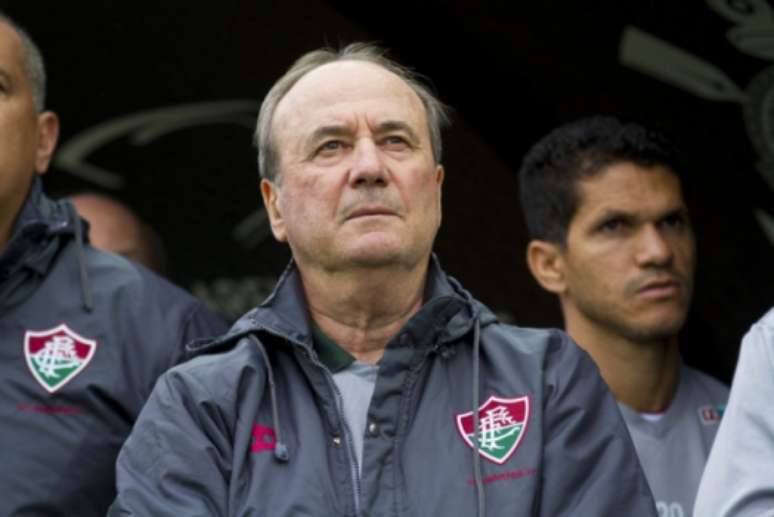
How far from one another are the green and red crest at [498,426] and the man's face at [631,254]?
103cm

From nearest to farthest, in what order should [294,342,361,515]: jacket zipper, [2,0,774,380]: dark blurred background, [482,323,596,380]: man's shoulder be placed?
[294,342,361,515]: jacket zipper
[482,323,596,380]: man's shoulder
[2,0,774,380]: dark blurred background

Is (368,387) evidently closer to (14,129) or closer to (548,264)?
(14,129)

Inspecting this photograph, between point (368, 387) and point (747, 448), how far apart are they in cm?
58

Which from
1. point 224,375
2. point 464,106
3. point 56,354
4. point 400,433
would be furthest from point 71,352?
point 464,106

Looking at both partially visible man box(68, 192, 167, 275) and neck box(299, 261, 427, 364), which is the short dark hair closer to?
neck box(299, 261, 427, 364)

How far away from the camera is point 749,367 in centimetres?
254

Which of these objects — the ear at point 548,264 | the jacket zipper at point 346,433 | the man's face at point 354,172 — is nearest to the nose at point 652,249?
the ear at point 548,264

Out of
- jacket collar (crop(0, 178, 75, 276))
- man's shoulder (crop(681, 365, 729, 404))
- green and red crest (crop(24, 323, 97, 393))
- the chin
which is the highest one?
jacket collar (crop(0, 178, 75, 276))

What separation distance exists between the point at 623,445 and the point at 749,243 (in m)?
1.75

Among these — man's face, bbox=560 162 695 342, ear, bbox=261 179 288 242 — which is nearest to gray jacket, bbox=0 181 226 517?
ear, bbox=261 179 288 242

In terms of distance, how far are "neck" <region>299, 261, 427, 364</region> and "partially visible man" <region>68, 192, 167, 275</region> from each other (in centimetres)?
170

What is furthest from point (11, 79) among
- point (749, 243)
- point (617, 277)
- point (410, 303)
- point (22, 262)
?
point (749, 243)

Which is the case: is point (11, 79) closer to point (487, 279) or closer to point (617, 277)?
point (617, 277)

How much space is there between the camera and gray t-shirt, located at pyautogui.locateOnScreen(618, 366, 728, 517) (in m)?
3.44
